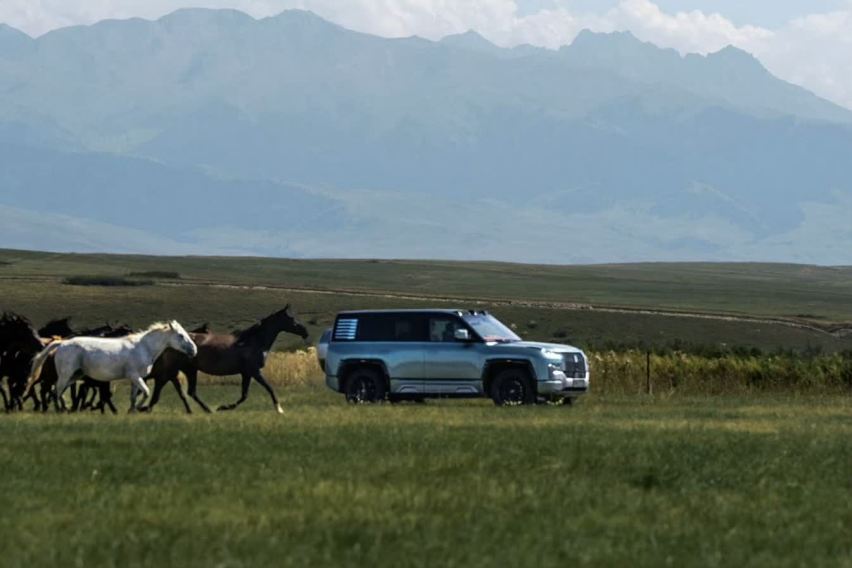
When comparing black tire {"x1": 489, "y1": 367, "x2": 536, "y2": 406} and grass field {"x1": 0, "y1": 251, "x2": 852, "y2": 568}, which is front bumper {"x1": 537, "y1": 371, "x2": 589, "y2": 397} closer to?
black tire {"x1": 489, "y1": 367, "x2": 536, "y2": 406}

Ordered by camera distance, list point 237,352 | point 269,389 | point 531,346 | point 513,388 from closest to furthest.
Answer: point 269,389
point 237,352
point 513,388
point 531,346

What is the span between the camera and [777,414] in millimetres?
30812

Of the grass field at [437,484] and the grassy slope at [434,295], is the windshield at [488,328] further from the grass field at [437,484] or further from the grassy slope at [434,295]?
the grassy slope at [434,295]

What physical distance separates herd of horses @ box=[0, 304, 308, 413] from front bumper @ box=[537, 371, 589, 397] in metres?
4.58

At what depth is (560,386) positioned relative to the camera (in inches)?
1314

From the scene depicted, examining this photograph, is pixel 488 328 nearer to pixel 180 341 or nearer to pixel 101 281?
pixel 180 341

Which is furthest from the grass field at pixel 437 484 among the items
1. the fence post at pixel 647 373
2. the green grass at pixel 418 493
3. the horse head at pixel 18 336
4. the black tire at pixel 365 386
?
the horse head at pixel 18 336

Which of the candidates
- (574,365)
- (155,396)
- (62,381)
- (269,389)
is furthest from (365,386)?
(62,381)

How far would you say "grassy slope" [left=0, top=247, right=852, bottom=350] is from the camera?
90.9 metres

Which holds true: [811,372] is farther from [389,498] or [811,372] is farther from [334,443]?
[389,498]

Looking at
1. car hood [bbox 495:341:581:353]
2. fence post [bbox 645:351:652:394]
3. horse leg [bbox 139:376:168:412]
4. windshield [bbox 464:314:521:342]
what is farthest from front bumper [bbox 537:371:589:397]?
fence post [bbox 645:351:652:394]

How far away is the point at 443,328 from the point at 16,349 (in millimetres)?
7931

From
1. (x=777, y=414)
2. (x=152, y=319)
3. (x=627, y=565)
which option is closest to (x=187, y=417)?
(x=777, y=414)

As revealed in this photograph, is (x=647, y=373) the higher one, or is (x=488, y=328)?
(x=488, y=328)
